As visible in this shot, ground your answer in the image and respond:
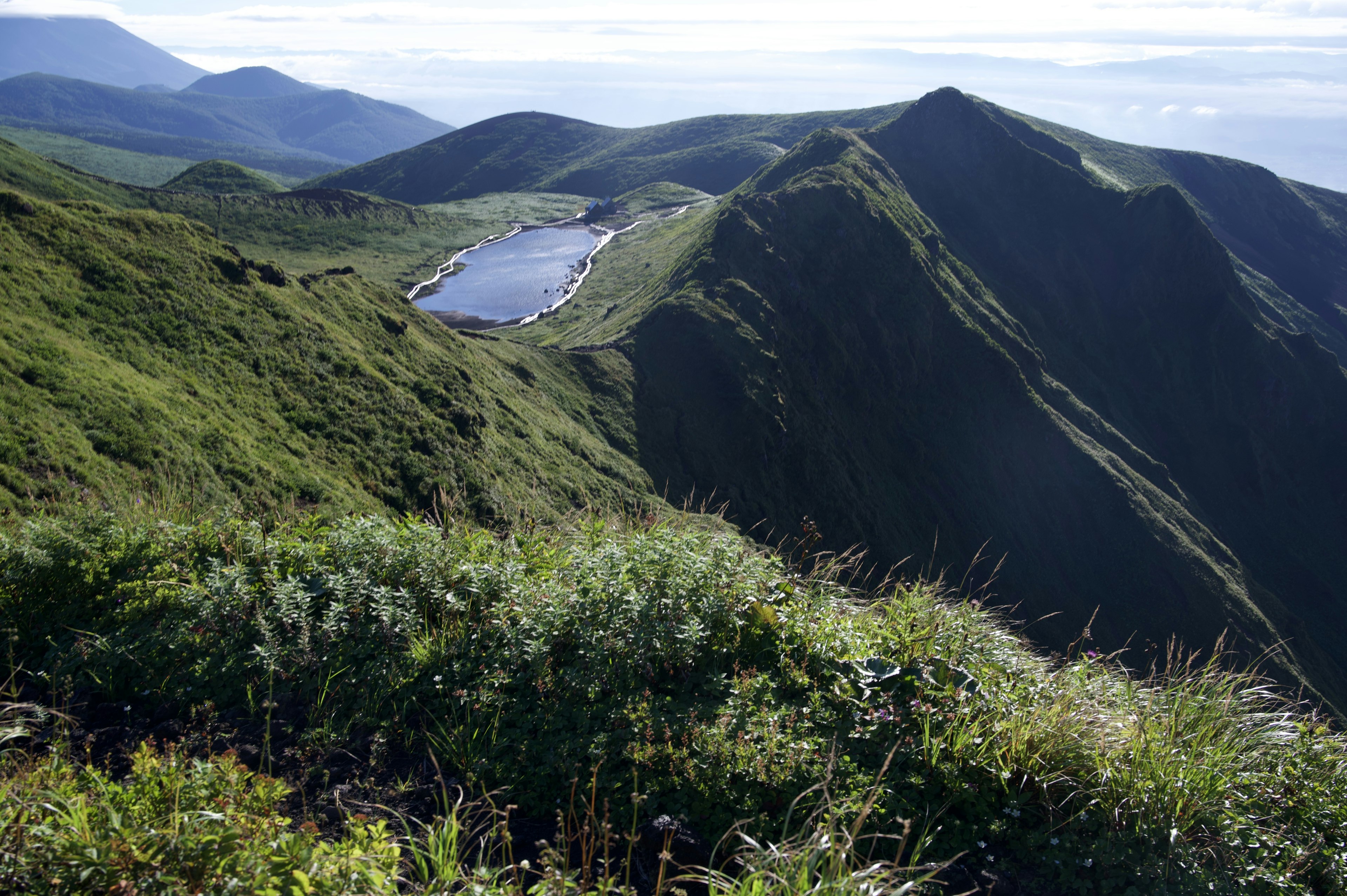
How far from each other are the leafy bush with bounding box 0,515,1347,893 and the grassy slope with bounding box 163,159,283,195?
116m

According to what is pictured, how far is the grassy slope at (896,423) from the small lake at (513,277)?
595cm

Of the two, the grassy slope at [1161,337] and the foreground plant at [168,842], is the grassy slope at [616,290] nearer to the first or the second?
the grassy slope at [1161,337]

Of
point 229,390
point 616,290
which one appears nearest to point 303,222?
point 616,290

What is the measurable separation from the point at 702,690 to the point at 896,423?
54646 mm

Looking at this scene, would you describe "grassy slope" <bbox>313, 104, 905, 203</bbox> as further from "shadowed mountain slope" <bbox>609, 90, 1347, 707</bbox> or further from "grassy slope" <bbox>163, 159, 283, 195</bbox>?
"shadowed mountain slope" <bbox>609, 90, 1347, 707</bbox>

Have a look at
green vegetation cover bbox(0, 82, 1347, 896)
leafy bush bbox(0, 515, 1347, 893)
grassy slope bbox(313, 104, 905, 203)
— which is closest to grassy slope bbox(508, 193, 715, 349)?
green vegetation cover bbox(0, 82, 1347, 896)

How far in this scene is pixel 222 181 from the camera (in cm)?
10762

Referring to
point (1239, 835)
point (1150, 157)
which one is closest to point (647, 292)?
point (1239, 835)

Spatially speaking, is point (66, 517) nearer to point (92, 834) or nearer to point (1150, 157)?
point (92, 834)

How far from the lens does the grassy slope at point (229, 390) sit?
14.9 m

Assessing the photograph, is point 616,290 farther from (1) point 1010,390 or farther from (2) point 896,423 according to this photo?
(1) point 1010,390

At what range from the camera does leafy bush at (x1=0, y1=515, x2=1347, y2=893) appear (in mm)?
4293

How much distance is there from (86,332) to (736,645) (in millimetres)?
21583

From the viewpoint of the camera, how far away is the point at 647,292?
176ft
